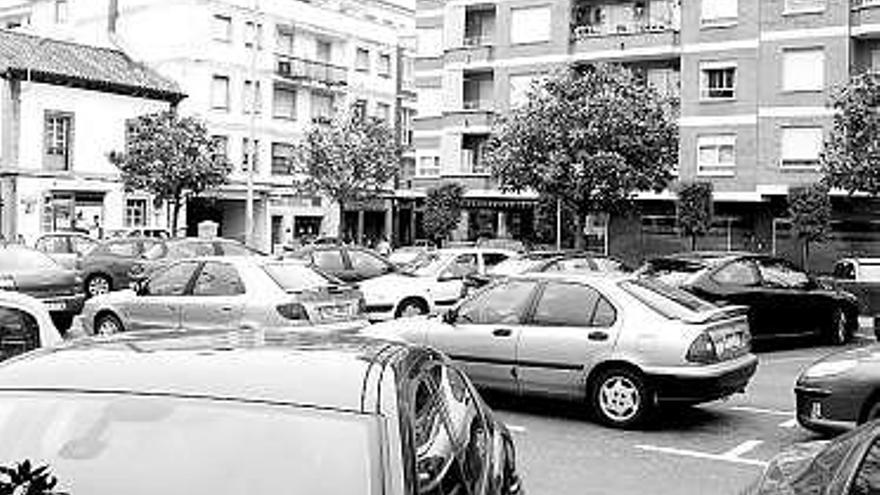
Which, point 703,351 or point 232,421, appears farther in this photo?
point 703,351

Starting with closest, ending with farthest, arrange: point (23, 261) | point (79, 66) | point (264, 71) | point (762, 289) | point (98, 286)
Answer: point (23, 261), point (762, 289), point (98, 286), point (79, 66), point (264, 71)

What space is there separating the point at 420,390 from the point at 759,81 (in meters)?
37.2

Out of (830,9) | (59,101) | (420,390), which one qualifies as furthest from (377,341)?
(59,101)

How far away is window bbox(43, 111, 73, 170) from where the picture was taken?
140ft

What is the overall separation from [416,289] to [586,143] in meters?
12.4

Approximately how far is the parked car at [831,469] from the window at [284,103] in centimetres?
5237

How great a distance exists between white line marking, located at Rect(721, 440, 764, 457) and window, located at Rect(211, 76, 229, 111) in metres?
45.1

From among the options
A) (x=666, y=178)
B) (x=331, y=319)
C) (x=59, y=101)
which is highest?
(x=59, y=101)

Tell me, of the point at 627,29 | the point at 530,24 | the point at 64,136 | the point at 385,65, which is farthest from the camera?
the point at 385,65

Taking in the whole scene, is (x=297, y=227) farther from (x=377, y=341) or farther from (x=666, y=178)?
(x=377, y=341)

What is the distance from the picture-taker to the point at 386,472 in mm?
3092

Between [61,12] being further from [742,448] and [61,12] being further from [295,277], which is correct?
[742,448]

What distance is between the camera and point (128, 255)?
2444 cm

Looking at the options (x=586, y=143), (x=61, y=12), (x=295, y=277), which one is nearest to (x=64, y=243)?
(x=586, y=143)
